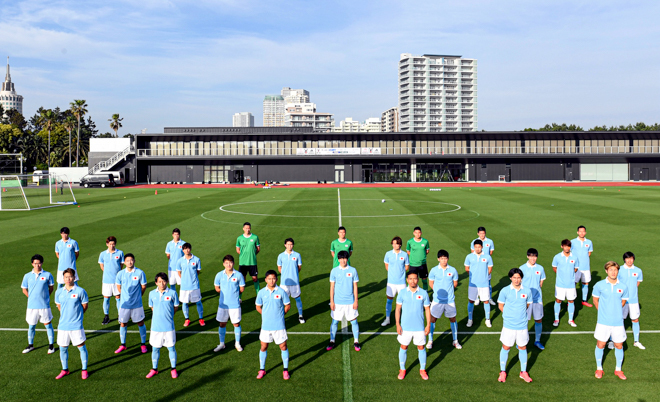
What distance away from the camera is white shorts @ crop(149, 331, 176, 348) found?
25.8 ft

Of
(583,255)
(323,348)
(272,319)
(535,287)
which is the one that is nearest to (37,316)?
(272,319)

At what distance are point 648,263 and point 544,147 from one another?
68695 mm

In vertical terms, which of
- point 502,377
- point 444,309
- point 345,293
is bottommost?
point 502,377

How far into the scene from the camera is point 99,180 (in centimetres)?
6962

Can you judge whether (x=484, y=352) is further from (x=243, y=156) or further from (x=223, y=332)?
(x=243, y=156)

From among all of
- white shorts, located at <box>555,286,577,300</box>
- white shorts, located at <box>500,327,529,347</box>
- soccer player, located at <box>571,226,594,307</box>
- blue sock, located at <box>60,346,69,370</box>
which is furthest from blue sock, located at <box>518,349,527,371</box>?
blue sock, located at <box>60,346,69,370</box>

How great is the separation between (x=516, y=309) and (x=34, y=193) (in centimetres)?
6302

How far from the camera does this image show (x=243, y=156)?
78.4m

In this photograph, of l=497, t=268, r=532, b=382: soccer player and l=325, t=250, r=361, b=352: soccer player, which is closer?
l=497, t=268, r=532, b=382: soccer player

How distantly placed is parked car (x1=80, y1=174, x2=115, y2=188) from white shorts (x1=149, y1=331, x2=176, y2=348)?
6901cm

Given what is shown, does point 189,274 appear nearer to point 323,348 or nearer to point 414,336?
point 323,348

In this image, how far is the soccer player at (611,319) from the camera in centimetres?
784

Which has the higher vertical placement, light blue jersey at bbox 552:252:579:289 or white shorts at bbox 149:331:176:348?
light blue jersey at bbox 552:252:579:289

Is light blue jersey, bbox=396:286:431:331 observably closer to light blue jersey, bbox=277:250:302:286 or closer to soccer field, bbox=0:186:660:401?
soccer field, bbox=0:186:660:401
